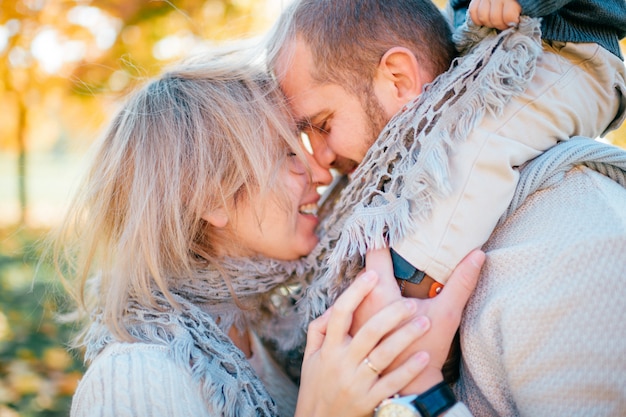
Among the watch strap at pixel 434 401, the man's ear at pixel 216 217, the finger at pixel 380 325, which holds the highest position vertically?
the man's ear at pixel 216 217

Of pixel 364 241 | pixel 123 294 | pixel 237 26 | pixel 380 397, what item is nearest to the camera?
pixel 380 397

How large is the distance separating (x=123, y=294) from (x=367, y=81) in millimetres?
1034

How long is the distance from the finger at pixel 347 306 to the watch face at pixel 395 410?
0.20 metres

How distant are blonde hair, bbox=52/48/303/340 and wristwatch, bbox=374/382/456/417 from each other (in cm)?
80

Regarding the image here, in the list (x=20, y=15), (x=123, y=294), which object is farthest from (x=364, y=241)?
(x=20, y=15)

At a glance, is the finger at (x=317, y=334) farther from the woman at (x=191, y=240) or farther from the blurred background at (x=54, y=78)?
the blurred background at (x=54, y=78)

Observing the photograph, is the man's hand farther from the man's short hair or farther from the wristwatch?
the man's short hair

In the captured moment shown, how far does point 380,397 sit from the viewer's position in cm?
137

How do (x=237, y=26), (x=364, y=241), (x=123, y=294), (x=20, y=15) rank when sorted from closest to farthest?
1. (x=364, y=241)
2. (x=123, y=294)
3. (x=237, y=26)
4. (x=20, y=15)

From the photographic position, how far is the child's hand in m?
1.39

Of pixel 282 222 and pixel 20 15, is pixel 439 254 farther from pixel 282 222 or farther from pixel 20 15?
pixel 20 15

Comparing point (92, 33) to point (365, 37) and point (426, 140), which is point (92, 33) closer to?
point (365, 37)

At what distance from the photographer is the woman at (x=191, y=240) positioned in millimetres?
1595

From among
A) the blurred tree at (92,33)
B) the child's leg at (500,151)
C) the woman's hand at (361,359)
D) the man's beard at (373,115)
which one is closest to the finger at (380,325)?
the woman's hand at (361,359)
